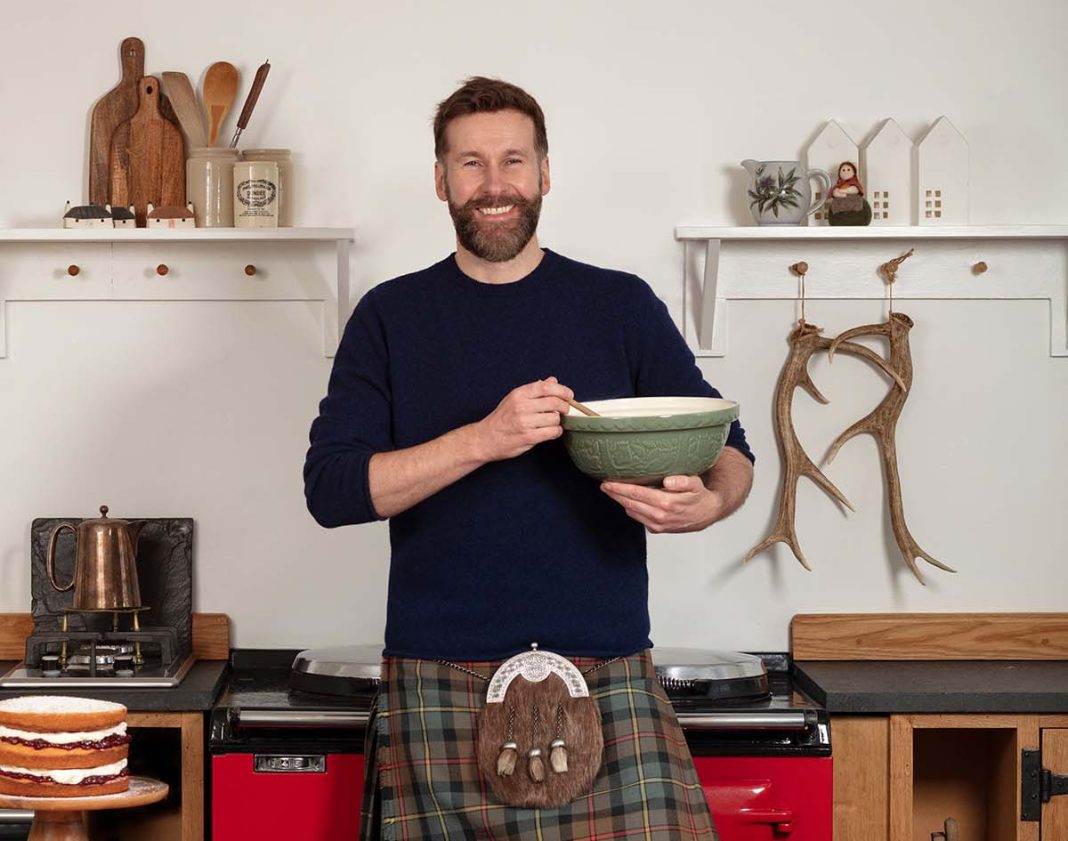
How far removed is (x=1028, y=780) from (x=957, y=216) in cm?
110

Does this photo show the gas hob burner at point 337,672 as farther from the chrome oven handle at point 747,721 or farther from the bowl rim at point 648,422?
the bowl rim at point 648,422

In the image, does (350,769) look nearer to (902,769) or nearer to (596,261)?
(902,769)

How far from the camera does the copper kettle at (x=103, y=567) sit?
2613 mm

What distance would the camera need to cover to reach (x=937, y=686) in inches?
98.0

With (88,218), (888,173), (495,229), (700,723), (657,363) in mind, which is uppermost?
(888,173)

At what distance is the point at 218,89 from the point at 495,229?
1150mm

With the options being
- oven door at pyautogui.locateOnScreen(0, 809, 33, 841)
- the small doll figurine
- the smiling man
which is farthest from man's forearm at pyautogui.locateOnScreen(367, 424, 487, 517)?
the small doll figurine

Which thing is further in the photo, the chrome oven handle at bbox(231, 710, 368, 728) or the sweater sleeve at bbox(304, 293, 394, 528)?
the chrome oven handle at bbox(231, 710, 368, 728)

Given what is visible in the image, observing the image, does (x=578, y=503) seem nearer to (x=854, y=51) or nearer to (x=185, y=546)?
(x=185, y=546)

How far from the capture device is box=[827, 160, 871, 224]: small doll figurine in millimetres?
2684

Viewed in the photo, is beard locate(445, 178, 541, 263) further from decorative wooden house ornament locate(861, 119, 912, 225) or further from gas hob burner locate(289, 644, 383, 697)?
decorative wooden house ornament locate(861, 119, 912, 225)

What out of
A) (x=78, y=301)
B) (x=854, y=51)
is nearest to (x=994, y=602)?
(x=854, y=51)

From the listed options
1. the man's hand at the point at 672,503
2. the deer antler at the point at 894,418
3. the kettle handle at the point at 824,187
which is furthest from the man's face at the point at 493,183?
the deer antler at the point at 894,418

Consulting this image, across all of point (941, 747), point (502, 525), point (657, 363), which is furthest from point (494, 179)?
point (941, 747)
